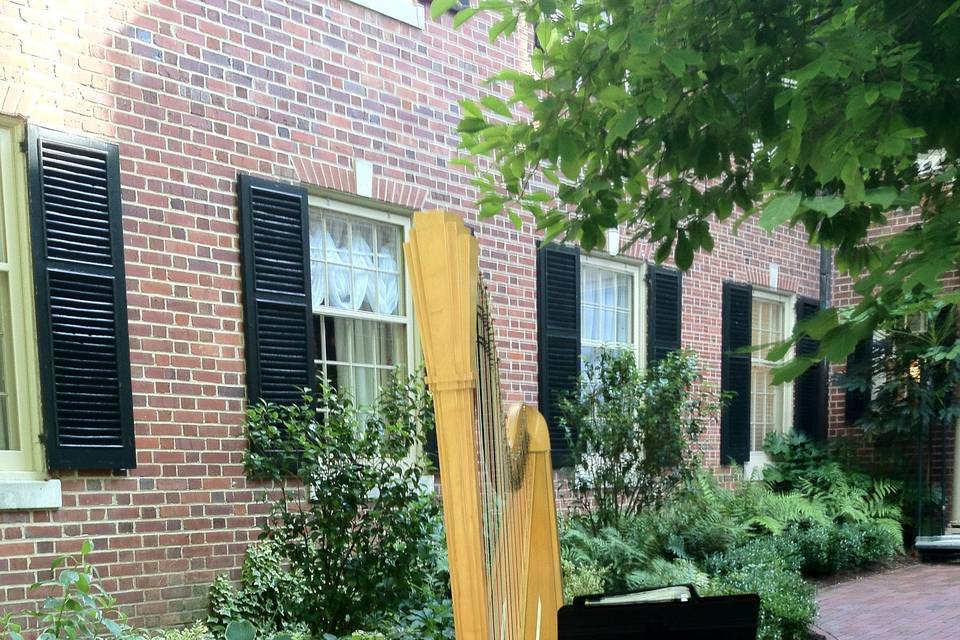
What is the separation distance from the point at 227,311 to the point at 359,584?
1728 millimetres

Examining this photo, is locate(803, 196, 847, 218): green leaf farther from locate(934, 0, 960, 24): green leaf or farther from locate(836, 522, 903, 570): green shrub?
locate(836, 522, 903, 570): green shrub

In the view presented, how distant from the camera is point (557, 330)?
7.29 m

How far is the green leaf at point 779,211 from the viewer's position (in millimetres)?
1669

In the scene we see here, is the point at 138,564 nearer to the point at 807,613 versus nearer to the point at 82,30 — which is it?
the point at 82,30

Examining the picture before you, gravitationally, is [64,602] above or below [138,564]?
above

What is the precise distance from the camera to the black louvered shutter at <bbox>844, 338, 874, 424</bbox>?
10.3 metres

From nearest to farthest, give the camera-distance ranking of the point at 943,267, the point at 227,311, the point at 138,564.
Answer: the point at 943,267
the point at 138,564
the point at 227,311

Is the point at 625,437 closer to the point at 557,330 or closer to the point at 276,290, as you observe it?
the point at 557,330

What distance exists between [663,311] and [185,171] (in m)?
4.88

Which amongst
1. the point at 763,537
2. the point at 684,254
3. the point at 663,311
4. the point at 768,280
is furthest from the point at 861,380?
the point at 684,254

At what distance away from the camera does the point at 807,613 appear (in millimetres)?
5645

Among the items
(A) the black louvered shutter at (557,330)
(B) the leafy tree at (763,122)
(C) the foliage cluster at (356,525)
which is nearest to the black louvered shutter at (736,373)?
(A) the black louvered shutter at (557,330)

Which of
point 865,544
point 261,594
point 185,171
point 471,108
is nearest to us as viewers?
point 471,108

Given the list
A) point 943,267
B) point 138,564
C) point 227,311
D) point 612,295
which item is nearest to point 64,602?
point 138,564
